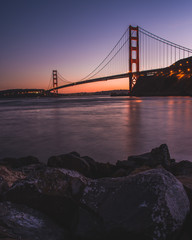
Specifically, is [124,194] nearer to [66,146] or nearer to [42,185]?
[42,185]

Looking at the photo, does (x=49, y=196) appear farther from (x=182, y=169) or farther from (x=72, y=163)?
(x=182, y=169)

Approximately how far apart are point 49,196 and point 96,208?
1.21ft

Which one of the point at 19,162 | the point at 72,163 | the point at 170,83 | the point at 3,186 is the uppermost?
the point at 170,83

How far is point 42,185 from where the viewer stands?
4.90 feet

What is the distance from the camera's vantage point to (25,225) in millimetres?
1266

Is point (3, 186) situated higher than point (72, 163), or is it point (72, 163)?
point (3, 186)

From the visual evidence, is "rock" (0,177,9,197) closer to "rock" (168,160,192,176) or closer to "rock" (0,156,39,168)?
"rock" (0,156,39,168)

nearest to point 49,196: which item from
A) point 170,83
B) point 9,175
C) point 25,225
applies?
point 25,225

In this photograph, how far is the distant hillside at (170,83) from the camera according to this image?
50.6m

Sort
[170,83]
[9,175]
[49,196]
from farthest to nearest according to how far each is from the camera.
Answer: [170,83], [9,175], [49,196]

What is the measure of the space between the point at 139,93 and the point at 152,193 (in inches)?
2371

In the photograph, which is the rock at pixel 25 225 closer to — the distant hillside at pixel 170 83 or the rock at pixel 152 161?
the rock at pixel 152 161

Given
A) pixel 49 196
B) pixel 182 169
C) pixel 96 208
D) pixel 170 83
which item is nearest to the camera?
pixel 96 208

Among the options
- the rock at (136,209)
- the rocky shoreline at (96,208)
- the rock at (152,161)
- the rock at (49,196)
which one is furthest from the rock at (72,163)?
the rock at (136,209)
